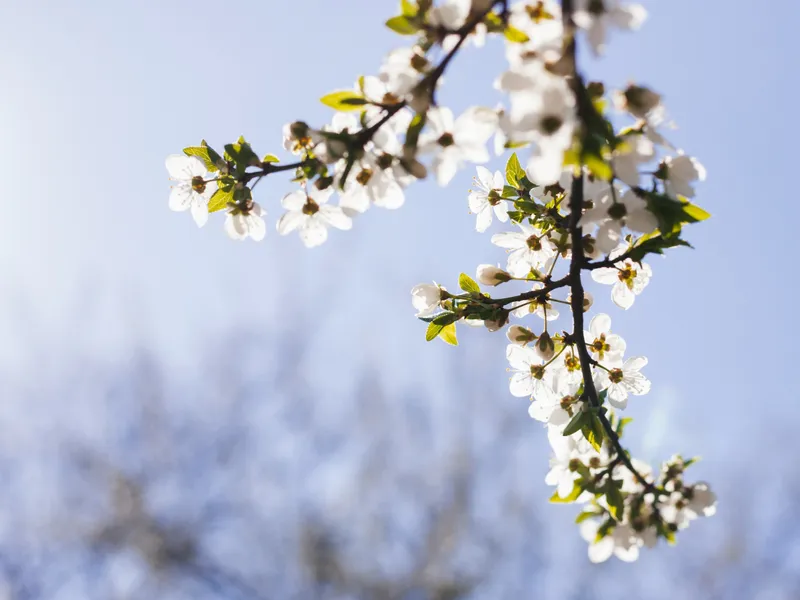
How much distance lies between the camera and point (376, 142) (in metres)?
1.07

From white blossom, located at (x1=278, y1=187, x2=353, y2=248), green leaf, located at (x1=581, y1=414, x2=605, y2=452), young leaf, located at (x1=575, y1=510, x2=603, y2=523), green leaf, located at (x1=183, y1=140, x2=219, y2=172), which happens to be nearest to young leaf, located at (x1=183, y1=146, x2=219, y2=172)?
green leaf, located at (x1=183, y1=140, x2=219, y2=172)

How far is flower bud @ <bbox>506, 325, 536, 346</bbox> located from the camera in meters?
1.44

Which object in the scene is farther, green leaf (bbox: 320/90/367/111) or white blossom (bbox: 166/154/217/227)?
white blossom (bbox: 166/154/217/227)

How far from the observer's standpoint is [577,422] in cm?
138

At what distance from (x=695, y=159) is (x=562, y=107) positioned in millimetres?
360

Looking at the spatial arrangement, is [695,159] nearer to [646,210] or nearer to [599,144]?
[646,210]

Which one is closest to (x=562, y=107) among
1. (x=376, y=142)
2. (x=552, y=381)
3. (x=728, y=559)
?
(x=376, y=142)

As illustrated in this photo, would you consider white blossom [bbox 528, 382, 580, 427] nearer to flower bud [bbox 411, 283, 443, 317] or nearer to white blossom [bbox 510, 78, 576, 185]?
flower bud [bbox 411, 283, 443, 317]

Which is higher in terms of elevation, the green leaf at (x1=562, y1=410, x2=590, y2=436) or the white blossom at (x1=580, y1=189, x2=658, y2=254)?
the white blossom at (x1=580, y1=189, x2=658, y2=254)

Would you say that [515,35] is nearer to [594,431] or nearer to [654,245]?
[654,245]

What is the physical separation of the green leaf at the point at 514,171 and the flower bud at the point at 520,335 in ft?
1.08

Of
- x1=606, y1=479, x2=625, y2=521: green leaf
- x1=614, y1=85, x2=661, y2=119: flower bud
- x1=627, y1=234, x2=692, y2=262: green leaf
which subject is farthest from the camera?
x1=606, y1=479, x2=625, y2=521: green leaf

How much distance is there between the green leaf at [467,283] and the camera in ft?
4.75

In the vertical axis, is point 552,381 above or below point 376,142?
above
